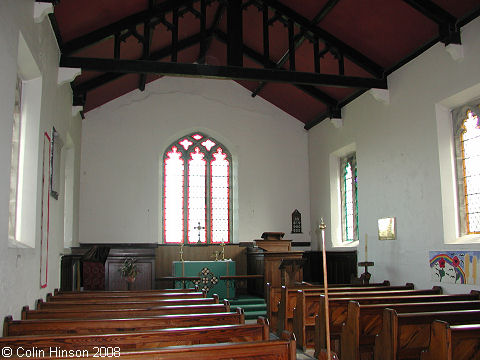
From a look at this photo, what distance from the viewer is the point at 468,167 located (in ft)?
22.2

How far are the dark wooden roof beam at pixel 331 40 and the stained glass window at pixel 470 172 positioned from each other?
6.80 feet

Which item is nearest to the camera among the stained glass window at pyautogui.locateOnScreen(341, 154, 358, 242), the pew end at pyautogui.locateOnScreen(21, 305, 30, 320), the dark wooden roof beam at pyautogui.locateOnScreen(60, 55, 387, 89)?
the pew end at pyautogui.locateOnScreen(21, 305, 30, 320)

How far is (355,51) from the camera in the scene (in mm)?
8344

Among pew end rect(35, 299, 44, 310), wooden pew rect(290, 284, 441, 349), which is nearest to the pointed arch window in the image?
wooden pew rect(290, 284, 441, 349)

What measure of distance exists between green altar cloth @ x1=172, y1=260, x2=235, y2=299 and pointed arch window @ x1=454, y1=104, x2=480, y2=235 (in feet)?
14.3

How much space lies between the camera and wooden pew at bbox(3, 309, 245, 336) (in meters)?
3.61

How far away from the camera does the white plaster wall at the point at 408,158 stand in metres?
6.82

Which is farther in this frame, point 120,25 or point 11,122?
point 120,25

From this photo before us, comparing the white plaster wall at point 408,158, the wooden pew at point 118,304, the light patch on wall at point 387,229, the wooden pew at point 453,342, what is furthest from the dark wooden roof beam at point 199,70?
the wooden pew at point 453,342

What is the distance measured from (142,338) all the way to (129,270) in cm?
630

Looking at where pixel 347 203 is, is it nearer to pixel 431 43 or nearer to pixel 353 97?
pixel 353 97

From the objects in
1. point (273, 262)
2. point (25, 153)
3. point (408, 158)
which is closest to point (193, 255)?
point (273, 262)

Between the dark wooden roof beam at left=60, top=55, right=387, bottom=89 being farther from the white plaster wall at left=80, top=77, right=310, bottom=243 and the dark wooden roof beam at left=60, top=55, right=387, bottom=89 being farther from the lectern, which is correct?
the white plaster wall at left=80, top=77, right=310, bottom=243

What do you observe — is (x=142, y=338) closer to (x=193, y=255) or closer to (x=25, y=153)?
(x=25, y=153)
